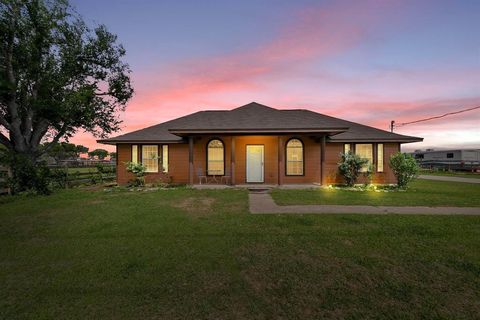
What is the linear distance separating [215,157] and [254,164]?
2508 mm

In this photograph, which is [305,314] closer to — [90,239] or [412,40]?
[90,239]

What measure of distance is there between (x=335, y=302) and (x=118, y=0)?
14153 mm

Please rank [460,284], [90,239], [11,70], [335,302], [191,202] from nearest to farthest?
[335,302] < [460,284] < [90,239] < [191,202] < [11,70]

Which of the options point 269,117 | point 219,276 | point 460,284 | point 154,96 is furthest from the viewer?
point 154,96

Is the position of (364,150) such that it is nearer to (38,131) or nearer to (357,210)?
(357,210)

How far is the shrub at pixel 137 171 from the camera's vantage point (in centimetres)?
1217

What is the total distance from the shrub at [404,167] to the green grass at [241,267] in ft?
17.5

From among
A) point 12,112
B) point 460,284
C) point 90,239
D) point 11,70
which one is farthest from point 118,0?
point 460,284

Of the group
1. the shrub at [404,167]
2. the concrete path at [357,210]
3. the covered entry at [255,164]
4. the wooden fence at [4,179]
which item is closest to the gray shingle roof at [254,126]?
the covered entry at [255,164]

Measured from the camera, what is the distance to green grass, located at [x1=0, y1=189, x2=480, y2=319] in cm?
243

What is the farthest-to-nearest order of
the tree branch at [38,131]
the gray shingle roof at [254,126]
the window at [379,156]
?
the tree branch at [38,131] < the window at [379,156] < the gray shingle roof at [254,126]

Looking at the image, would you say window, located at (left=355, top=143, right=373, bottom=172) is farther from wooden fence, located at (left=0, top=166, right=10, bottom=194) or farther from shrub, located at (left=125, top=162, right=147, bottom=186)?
wooden fence, located at (left=0, top=166, right=10, bottom=194)

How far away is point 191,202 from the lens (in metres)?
8.20

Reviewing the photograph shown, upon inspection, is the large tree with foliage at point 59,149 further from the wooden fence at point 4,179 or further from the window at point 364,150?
the window at point 364,150
